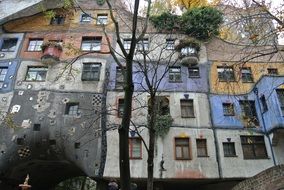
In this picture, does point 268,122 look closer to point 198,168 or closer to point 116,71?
point 198,168

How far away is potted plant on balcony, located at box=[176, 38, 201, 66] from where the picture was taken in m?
17.4

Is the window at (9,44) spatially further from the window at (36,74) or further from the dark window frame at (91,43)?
the dark window frame at (91,43)

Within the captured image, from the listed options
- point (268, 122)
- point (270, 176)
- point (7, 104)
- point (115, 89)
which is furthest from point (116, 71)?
point (270, 176)

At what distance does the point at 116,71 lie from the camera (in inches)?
691

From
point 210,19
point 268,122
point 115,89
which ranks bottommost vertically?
point 268,122

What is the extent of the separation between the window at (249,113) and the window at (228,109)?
1.93 ft

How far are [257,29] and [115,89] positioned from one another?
10.9m

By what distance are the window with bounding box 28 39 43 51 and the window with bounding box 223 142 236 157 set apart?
1296 centimetres

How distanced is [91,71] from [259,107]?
1003 centimetres

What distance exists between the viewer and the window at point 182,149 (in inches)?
593

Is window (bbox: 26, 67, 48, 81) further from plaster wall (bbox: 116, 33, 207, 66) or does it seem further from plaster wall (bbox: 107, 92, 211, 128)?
plaster wall (bbox: 116, 33, 207, 66)

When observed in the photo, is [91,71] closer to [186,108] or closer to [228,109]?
[186,108]

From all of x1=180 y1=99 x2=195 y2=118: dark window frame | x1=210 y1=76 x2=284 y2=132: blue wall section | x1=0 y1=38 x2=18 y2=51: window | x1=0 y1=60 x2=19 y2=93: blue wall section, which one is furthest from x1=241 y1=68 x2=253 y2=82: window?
x1=0 y1=38 x2=18 y2=51: window

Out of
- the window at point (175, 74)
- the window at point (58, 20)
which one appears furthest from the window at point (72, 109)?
the window at point (58, 20)
